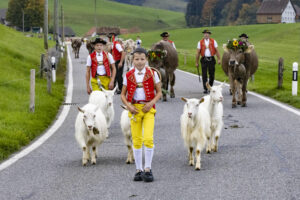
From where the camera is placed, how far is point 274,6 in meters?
174

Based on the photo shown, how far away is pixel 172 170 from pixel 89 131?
1.64 m

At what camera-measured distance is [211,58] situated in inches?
819

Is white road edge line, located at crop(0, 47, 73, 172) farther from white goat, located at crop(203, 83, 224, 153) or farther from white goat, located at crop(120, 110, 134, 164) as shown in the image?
white goat, located at crop(203, 83, 224, 153)

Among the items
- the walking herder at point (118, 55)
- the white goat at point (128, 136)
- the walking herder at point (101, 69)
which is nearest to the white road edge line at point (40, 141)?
→ the walking herder at point (101, 69)

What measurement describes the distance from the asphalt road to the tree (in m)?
148

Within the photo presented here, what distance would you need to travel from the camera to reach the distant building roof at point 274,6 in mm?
169250

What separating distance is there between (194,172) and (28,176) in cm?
244

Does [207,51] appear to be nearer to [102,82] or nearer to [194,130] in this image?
[102,82]

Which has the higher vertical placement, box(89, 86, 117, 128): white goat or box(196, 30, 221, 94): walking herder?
box(196, 30, 221, 94): walking herder

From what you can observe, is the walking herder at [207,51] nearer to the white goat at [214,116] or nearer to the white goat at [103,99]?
the white goat at [103,99]

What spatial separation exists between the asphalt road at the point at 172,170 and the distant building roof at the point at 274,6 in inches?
6306

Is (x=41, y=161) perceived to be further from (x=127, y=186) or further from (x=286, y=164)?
(x=286, y=164)

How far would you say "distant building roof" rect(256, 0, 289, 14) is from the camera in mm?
169250

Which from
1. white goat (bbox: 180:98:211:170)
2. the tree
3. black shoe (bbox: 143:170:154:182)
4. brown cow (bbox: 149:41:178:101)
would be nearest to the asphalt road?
black shoe (bbox: 143:170:154:182)
